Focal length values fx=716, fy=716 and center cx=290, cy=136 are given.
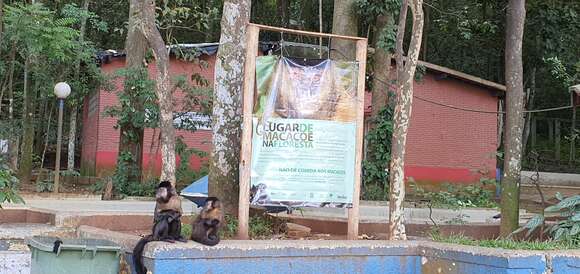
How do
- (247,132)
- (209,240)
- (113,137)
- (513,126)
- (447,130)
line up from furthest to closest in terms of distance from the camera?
1. (447,130)
2. (113,137)
3. (513,126)
4. (247,132)
5. (209,240)

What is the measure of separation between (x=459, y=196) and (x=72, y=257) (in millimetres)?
11136

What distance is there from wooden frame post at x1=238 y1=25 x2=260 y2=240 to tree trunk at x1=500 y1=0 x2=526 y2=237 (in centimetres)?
371

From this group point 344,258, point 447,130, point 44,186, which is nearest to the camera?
point 344,258

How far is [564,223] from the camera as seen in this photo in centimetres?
884

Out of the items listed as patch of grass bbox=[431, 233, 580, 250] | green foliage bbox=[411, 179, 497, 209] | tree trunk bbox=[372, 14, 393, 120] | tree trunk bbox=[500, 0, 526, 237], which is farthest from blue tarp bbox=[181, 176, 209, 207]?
tree trunk bbox=[372, 14, 393, 120]

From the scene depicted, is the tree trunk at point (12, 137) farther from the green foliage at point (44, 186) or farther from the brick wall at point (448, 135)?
the brick wall at point (448, 135)

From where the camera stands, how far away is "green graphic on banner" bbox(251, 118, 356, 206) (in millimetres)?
8117

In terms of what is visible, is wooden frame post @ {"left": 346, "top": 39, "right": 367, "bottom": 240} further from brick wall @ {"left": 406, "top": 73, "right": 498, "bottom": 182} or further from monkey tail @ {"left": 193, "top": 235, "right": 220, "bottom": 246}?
brick wall @ {"left": 406, "top": 73, "right": 498, "bottom": 182}

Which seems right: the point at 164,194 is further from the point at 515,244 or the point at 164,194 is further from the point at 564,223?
the point at 564,223

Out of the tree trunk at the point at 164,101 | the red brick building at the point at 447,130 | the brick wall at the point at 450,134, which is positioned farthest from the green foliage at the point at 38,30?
the brick wall at the point at 450,134

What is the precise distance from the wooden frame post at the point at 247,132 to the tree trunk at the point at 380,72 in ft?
37.6

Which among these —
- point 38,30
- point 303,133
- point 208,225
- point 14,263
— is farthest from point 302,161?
point 38,30

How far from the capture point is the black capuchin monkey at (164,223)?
22.8 feet

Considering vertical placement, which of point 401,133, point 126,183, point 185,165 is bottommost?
point 126,183
